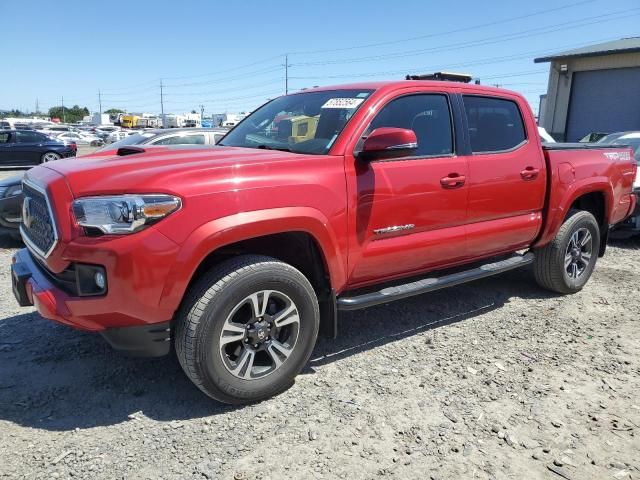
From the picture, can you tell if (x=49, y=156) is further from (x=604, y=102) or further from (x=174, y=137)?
(x=604, y=102)

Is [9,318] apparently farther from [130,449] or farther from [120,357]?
[130,449]

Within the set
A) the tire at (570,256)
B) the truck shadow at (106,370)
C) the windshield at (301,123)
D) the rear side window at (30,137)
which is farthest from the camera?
the rear side window at (30,137)

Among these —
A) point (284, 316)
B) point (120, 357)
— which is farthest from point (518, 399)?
point (120, 357)

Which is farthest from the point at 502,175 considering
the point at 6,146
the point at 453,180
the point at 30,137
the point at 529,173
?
the point at 30,137

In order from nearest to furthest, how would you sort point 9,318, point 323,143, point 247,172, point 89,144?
point 247,172
point 323,143
point 9,318
point 89,144

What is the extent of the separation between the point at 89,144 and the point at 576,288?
164 feet

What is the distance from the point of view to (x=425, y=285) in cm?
376

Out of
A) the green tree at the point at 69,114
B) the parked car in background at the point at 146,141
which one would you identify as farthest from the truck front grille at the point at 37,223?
the green tree at the point at 69,114

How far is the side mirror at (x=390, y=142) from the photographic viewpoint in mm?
3111

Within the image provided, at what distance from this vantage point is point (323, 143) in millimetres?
3367

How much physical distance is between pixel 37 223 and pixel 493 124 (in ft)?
11.4

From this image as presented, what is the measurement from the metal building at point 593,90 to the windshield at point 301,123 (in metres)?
18.2

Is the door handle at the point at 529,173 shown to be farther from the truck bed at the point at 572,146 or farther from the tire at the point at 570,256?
the tire at the point at 570,256

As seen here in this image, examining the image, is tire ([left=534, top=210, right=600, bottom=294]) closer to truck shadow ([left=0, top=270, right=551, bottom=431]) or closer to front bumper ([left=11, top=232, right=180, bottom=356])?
truck shadow ([left=0, top=270, right=551, bottom=431])
